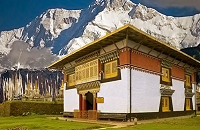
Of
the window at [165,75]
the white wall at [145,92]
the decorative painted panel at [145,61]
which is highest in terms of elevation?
the decorative painted panel at [145,61]

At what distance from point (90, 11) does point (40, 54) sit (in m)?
29.9

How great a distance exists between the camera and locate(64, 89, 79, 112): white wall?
872 inches

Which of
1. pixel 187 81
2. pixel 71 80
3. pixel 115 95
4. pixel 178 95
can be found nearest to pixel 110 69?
pixel 115 95

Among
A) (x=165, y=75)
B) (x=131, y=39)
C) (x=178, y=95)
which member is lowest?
(x=178, y=95)

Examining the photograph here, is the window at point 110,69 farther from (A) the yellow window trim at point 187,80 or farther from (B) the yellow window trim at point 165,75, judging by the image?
(A) the yellow window trim at point 187,80

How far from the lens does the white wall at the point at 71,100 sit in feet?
72.7

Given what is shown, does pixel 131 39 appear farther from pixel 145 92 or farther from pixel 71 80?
pixel 71 80

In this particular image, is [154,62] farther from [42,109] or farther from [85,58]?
[42,109]

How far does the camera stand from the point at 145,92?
1702 cm

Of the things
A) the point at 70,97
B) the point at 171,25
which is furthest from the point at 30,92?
the point at 171,25

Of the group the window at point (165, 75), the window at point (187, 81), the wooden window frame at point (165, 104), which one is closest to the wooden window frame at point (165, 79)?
the window at point (165, 75)

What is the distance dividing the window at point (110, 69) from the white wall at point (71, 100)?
5363 mm

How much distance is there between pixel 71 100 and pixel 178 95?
9.50m

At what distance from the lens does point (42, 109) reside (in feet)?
89.0
